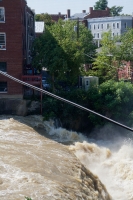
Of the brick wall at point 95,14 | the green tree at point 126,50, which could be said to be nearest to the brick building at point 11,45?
the green tree at point 126,50

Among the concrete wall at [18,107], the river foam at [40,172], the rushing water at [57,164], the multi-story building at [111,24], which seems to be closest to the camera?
the river foam at [40,172]

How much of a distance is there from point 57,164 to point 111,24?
64420 mm

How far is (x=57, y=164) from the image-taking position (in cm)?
2117

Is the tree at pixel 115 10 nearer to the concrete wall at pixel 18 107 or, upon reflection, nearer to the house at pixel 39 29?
the house at pixel 39 29

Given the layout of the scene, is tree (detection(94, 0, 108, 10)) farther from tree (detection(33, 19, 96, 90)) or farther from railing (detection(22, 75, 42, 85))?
railing (detection(22, 75, 42, 85))

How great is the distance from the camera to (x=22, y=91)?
121 feet

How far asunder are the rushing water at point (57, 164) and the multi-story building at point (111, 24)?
47.2 meters

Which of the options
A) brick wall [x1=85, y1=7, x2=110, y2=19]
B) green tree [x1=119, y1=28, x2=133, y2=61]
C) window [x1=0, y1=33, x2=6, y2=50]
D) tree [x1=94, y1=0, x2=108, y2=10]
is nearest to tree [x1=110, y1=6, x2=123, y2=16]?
tree [x1=94, y1=0, x2=108, y2=10]

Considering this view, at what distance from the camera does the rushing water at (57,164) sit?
17422mm

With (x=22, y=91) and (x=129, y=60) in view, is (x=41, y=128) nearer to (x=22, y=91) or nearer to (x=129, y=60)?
(x=22, y=91)

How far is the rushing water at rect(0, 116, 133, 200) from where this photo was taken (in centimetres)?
1742

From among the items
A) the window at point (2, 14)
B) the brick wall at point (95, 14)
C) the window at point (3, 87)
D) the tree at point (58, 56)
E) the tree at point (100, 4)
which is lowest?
the window at point (3, 87)

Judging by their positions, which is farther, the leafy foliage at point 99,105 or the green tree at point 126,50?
the green tree at point 126,50

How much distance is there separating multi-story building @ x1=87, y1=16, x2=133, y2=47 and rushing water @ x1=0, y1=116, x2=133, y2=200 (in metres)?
47.2
